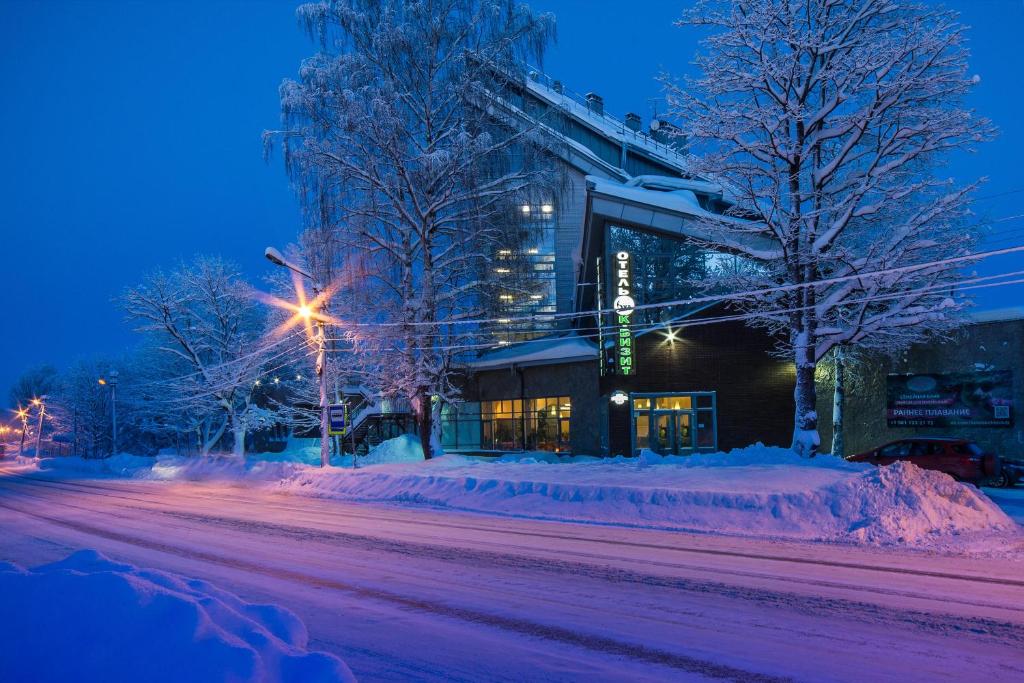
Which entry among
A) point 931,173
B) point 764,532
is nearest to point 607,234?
point 931,173

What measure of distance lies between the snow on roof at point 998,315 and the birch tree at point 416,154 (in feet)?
51.5

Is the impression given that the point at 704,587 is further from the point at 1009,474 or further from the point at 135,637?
the point at 1009,474

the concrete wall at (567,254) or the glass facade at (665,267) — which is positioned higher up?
the concrete wall at (567,254)

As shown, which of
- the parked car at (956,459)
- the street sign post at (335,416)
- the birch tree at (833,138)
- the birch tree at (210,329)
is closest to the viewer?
the birch tree at (833,138)

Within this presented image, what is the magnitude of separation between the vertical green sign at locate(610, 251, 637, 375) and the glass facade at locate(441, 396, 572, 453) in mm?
4944

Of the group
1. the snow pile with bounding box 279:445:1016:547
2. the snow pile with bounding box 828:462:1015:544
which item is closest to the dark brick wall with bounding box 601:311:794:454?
the snow pile with bounding box 279:445:1016:547

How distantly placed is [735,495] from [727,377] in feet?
50.3

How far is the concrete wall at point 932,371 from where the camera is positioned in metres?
23.3

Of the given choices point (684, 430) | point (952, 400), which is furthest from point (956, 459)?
point (684, 430)

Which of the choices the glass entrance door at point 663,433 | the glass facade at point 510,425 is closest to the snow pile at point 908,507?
the glass entrance door at point 663,433

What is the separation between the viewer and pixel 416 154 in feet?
82.8

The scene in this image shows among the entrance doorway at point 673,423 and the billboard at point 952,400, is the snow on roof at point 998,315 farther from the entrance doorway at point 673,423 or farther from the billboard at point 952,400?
the entrance doorway at point 673,423

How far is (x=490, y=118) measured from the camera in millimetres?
25422

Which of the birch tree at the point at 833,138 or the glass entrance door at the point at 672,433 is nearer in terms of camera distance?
the birch tree at the point at 833,138
